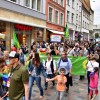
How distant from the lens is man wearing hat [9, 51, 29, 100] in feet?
17.1

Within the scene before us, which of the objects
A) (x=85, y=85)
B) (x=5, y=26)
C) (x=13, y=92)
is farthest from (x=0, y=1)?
(x=13, y=92)

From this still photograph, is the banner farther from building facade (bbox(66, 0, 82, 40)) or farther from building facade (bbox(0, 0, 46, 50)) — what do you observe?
building facade (bbox(66, 0, 82, 40))

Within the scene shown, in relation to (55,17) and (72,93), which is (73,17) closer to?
(55,17)

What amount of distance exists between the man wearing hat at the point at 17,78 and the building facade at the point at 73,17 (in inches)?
1539

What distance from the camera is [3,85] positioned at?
6.84 metres

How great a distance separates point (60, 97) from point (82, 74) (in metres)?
5.73

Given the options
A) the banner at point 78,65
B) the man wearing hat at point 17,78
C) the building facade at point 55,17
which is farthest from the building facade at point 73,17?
the man wearing hat at point 17,78

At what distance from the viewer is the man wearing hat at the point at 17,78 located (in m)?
5.20

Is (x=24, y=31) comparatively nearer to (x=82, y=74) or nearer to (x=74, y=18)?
(x=82, y=74)

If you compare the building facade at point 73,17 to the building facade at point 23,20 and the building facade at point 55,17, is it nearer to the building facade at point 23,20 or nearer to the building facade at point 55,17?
the building facade at point 55,17

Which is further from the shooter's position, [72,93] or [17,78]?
[72,93]

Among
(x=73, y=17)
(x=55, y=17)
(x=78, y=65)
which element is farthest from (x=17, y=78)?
(x=73, y=17)

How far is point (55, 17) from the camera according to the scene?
3747 cm

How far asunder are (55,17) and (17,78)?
107 ft
